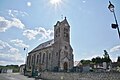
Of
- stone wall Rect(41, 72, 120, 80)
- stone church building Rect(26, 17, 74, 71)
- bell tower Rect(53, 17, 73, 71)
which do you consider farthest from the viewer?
bell tower Rect(53, 17, 73, 71)

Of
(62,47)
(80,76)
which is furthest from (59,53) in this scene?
(80,76)

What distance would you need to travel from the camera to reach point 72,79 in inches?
1078

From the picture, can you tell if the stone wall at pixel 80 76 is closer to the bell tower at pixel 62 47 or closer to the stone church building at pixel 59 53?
the stone church building at pixel 59 53

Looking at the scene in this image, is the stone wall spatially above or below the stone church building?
below

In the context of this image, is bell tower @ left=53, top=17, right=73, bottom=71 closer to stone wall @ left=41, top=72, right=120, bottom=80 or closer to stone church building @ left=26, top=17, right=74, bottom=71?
stone church building @ left=26, top=17, right=74, bottom=71

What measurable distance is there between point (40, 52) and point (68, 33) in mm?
12722

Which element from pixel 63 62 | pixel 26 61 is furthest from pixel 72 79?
pixel 26 61

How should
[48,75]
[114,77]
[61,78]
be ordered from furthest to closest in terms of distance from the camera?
[48,75] < [61,78] < [114,77]

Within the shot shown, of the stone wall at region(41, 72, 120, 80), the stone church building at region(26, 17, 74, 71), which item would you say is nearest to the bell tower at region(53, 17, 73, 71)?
the stone church building at region(26, 17, 74, 71)

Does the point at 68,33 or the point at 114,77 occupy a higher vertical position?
the point at 68,33

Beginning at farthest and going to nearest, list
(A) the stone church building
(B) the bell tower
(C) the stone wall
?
(B) the bell tower → (A) the stone church building → (C) the stone wall

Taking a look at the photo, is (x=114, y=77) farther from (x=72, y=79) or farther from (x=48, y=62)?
(x=48, y=62)

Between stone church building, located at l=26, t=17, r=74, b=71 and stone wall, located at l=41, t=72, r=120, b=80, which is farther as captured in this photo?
stone church building, located at l=26, t=17, r=74, b=71

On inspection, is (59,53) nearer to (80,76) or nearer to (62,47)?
(62,47)
